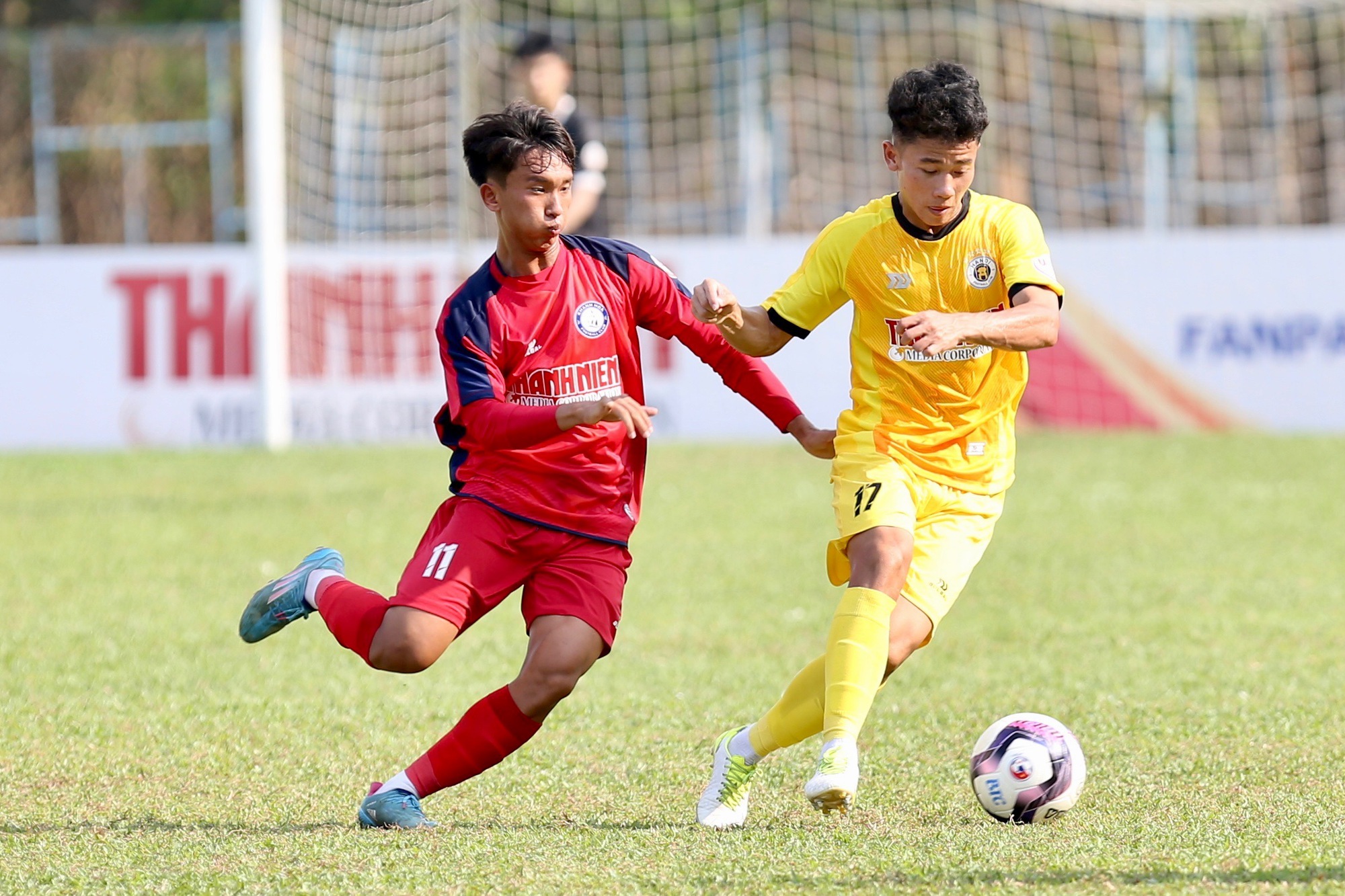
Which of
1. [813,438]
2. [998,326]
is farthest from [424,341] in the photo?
[998,326]

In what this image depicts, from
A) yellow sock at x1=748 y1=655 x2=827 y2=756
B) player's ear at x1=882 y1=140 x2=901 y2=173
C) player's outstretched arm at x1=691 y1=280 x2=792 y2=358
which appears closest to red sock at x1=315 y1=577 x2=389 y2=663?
yellow sock at x1=748 y1=655 x2=827 y2=756

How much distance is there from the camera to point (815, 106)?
1955 centimetres

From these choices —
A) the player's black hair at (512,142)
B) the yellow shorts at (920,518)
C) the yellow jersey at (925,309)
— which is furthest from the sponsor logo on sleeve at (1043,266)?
the player's black hair at (512,142)

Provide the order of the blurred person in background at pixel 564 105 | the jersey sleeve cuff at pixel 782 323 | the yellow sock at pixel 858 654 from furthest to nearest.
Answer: the blurred person in background at pixel 564 105 → the jersey sleeve cuff at pixel 782 323 → the yellow sock at pixel 858 654

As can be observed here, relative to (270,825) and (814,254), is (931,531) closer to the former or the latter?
(814,254)

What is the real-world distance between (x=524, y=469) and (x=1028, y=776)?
1445 millimetres

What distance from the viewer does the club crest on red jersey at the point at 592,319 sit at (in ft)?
14.7

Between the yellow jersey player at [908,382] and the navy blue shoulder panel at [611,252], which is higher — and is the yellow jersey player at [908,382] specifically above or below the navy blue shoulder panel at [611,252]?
below

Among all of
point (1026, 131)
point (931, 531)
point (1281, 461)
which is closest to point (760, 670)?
point (931, 531)

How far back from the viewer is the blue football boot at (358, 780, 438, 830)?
4.21m

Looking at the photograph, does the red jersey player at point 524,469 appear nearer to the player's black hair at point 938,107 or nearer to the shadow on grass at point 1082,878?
the player's black hair at point 938,107

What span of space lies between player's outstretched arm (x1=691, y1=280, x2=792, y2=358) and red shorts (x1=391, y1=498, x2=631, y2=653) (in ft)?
2.06

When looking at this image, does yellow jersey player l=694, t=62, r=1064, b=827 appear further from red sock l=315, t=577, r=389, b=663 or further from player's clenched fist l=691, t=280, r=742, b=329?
red sock l=315, t=577, r=389, b=663

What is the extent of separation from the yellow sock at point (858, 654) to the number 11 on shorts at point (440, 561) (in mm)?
960
